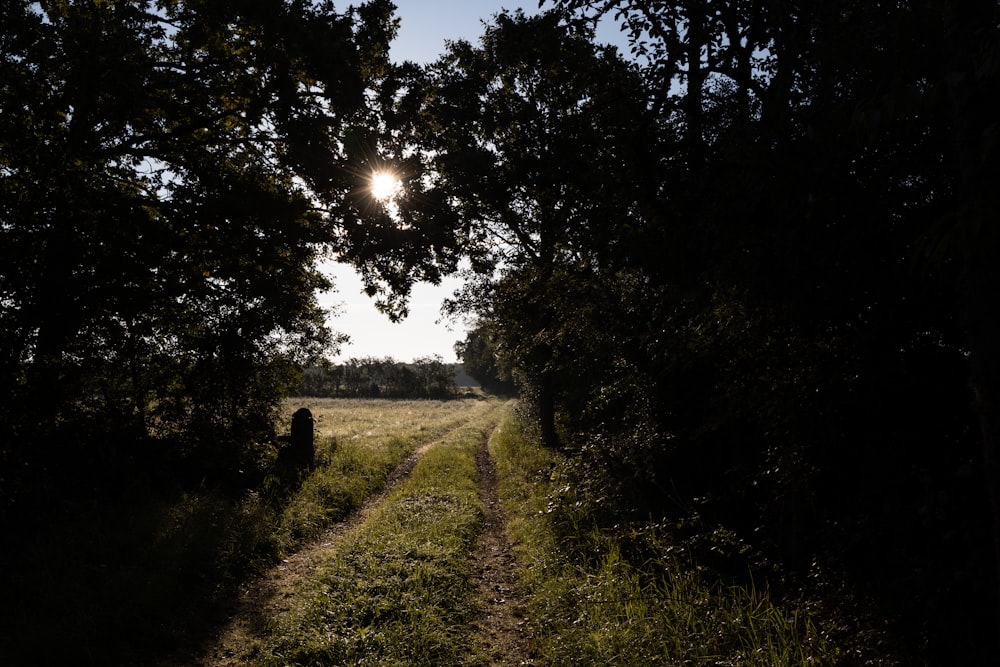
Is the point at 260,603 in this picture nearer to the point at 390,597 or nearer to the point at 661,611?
the point at 390,597

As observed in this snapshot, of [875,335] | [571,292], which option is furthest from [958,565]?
[571,292]

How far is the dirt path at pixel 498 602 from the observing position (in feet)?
→ 19.5

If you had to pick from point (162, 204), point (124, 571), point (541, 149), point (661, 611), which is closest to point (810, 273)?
point (661, 611)

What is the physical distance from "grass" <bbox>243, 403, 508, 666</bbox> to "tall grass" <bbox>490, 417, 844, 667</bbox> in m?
1.12

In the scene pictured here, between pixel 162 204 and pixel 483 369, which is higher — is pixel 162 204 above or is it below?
above

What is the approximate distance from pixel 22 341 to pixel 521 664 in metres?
9.46

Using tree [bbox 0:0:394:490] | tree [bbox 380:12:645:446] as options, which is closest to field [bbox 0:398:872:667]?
tree [bbox 0:0:394:490]

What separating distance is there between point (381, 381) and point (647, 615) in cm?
8069

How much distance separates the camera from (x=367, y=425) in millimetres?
28859

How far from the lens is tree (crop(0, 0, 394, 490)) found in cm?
859

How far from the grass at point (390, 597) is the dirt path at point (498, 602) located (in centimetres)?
22

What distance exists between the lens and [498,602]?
23.9ft

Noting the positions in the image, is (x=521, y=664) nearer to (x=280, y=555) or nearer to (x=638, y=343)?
(x=638, y=343)

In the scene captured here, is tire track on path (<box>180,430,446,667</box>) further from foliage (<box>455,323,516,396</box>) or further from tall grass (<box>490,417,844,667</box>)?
foliage (<box>455,323,516,396</box>)
